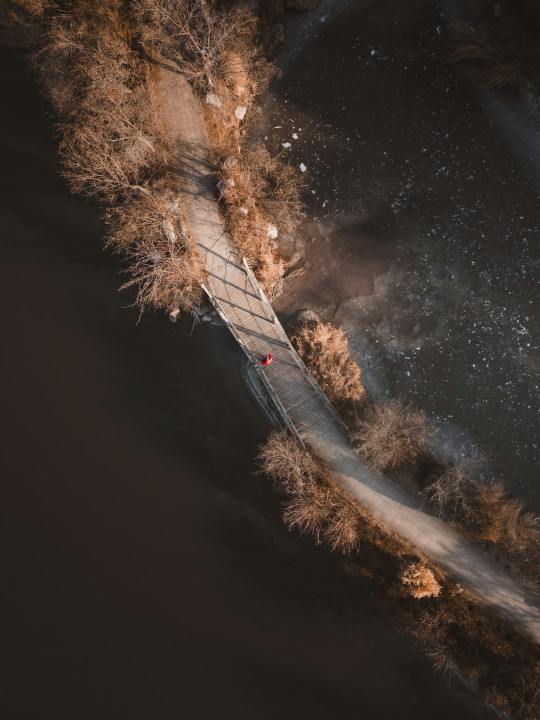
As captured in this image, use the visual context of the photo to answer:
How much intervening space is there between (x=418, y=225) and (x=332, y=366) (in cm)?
551

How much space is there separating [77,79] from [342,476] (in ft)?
50.2

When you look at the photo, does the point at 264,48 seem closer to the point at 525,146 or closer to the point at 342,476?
the point at 525,146

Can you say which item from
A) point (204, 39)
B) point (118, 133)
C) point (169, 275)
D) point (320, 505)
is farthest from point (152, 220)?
point (320, 505)

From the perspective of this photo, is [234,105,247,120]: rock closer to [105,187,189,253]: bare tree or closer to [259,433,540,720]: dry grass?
[105,187,189,253]: bare tree

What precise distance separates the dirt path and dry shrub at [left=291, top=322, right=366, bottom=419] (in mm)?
399

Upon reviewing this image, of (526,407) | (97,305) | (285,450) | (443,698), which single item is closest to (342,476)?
(285,450)

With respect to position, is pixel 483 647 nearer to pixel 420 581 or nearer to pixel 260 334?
pixel 420 581

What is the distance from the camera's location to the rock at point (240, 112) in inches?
565

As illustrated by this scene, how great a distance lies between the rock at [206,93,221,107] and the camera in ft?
45.8

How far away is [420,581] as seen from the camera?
13.1m

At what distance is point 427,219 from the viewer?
13992 mm

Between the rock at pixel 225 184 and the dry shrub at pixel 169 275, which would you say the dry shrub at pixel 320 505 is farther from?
the rock at pixel 225 184

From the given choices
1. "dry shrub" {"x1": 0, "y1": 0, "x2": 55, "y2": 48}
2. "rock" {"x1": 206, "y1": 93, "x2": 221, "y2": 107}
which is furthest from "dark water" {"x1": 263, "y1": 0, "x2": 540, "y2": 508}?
"dry shrub" {"x1": 0, "y1": 0, "x2": 55, "y2": 48}

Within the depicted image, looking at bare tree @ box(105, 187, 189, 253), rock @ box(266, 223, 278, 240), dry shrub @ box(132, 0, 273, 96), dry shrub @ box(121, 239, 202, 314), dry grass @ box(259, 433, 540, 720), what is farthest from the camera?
rock @ box(266, 223, 278, 240)
